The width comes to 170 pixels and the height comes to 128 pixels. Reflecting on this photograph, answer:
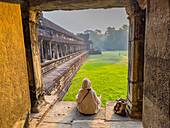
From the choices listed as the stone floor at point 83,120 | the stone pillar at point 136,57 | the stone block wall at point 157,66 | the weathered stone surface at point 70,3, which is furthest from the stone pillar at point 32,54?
the stone block wall at point 157,66

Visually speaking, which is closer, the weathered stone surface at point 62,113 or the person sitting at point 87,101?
the weathered stone surface at point 62,113

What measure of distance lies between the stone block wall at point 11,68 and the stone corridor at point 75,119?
1719 millimetres

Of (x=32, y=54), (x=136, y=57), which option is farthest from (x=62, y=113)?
(x=136, y=57)

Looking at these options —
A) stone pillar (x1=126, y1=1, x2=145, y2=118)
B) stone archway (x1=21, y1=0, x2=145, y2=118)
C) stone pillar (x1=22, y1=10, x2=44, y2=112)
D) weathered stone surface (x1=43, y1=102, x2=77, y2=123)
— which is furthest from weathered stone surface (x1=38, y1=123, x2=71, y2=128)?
stone pillar (x1=126, y1=1, x2=145, y2=118)

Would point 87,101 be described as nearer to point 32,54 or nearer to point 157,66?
point 32,54

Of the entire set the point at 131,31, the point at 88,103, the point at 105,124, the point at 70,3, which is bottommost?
the point at 105,124

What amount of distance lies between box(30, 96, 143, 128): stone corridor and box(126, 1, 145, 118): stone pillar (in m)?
0.32

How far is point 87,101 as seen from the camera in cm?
297

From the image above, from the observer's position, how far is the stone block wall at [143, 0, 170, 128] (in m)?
0.77

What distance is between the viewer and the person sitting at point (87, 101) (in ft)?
9.29

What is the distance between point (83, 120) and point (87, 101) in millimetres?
524

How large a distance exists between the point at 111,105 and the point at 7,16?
9.87 feet

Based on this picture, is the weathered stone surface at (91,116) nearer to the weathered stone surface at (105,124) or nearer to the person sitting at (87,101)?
the person sitting at (87,101)

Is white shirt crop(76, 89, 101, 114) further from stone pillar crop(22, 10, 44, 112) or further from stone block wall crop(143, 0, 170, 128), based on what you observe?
stone block wall crop(143, 0, 170, 128)
